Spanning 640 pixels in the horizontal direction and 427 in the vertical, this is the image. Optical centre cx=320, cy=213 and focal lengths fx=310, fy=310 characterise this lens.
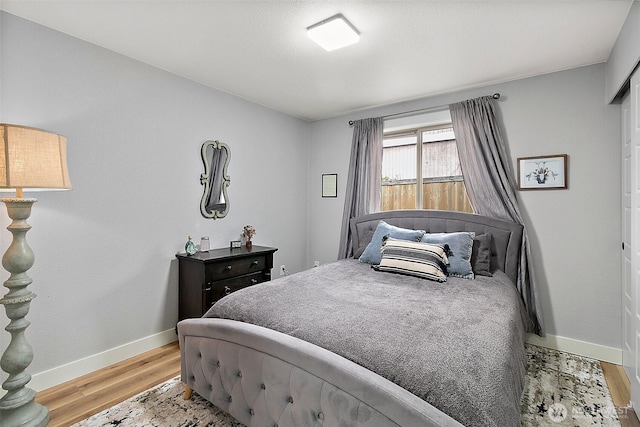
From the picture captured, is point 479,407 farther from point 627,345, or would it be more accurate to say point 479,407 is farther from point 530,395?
point 627,345

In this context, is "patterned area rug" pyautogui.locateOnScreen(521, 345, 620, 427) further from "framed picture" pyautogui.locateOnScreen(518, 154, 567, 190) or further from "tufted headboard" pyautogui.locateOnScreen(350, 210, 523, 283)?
"framed picture" pyautogui.locateOnScreen(518, 154, 567, 190)

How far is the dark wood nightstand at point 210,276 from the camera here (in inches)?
110

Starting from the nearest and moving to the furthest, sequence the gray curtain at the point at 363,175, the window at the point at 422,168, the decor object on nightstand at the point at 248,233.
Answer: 1. the window at the point at 422,168
2. the decor object on nightstand at the point at 248,233
3. the gray curtain at the point at 363,175

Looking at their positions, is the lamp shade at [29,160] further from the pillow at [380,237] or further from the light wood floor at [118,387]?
the pillow at [380,237]

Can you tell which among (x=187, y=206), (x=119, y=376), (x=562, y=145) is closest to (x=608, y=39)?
(x=562, y=145)

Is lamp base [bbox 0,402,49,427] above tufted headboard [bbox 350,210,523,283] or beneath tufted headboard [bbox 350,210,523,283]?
beneath

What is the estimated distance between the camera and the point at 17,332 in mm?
1775

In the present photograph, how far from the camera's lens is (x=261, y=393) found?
62.0 inches

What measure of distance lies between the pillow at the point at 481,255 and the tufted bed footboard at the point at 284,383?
76.3 inches

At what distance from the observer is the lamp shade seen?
1616 millimetres

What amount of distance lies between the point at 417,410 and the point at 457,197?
2767 millimetres

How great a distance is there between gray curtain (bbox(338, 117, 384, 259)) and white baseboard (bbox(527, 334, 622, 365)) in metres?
2.09

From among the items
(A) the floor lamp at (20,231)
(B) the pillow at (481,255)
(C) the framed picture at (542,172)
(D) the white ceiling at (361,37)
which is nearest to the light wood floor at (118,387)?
(A) the floor lamp at (20,231)

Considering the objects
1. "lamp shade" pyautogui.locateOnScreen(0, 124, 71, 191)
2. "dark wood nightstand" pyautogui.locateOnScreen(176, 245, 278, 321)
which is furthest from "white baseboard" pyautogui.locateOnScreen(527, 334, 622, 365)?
"lamp shade" pyautogui.locateOnScreen(0, 124, 71, 191)
